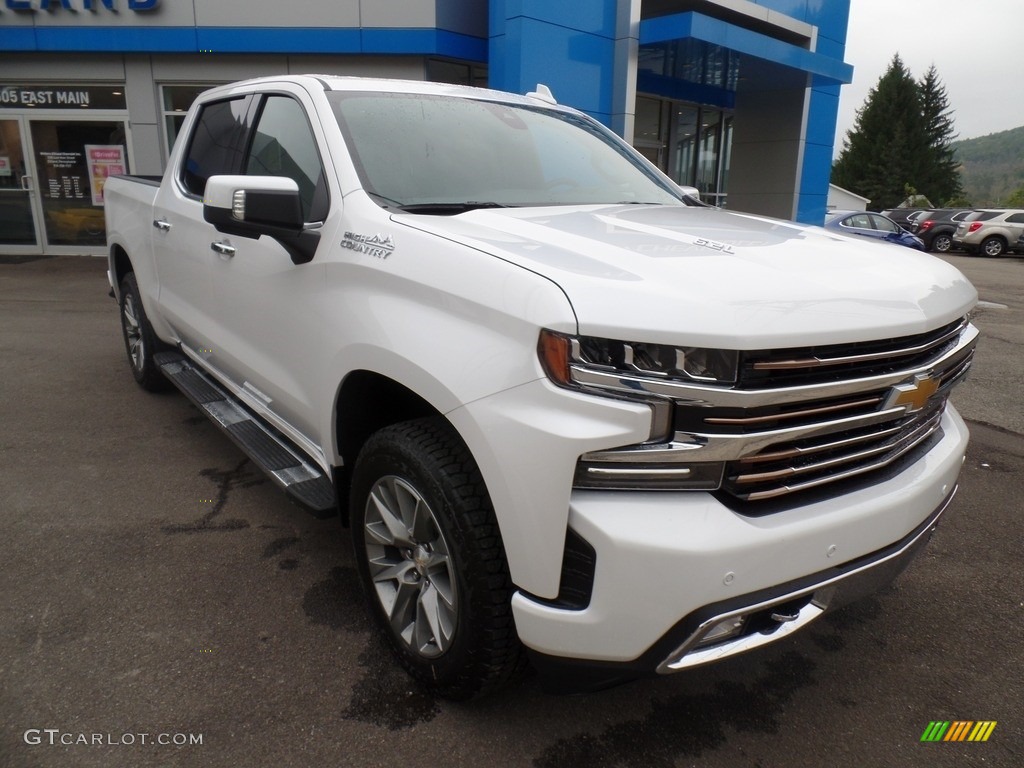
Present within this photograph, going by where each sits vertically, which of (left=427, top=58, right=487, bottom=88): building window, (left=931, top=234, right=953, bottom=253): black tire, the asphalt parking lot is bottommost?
(left=931, top=234, right=953, bottom=253): black tire

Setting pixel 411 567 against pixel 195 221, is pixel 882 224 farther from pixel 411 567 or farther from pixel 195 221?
pixel 411 567

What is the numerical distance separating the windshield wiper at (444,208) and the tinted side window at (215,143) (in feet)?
4.52

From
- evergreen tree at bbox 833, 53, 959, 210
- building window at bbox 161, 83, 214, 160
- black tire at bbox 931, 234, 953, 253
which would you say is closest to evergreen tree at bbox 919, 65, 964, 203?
evergreen tree at bbox 833, 53, 959, 210

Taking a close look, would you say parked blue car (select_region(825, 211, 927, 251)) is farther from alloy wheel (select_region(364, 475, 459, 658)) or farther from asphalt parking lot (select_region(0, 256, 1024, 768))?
alloy wheel (select_region(364, 475, 459, 658))

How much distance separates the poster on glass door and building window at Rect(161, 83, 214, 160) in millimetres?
863

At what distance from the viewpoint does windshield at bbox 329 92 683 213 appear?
271 cm

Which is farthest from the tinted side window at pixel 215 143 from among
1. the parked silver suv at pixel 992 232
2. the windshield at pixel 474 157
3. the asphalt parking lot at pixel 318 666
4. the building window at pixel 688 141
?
the parked silver suv at pixel 992 232

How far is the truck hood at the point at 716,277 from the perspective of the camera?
5.69 ft

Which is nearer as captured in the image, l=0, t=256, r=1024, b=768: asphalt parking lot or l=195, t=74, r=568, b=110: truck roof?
l=0, t=256, r=1024, b=768: asphalt parking lot

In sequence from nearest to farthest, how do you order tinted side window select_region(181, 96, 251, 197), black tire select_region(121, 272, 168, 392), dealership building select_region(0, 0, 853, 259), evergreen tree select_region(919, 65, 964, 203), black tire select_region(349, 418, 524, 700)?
black tire select_region(349, 418, 524, 700) < tinted side window select_region(181, 96, 251, 197) < black tire select_region(121, 272, 168, 392) < dealership building select_region(0, 0, 853, 259) < evergreen tree select_region(919, 65, 964, 203)

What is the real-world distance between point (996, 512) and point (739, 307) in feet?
9.76

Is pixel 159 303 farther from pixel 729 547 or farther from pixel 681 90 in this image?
pixel 681 90

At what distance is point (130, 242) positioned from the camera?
4.85m

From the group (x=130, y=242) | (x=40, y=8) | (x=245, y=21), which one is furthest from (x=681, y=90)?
(x=130, y=242)
